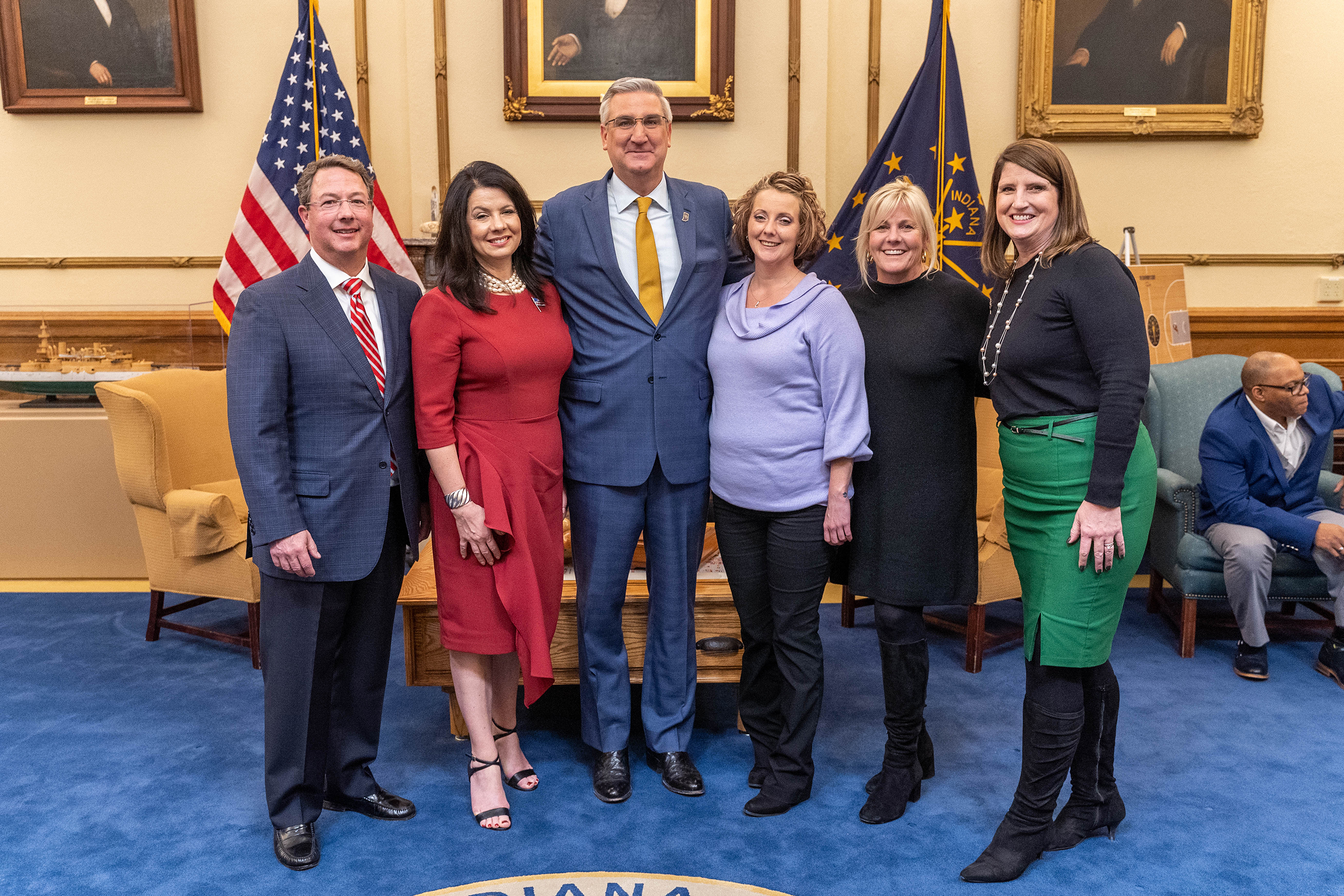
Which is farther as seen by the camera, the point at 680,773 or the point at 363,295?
the point at 680,773

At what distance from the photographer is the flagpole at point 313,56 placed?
419 centimetres

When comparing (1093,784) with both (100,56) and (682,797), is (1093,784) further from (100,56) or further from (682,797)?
(100,56)

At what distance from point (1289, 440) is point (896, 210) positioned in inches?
89.6

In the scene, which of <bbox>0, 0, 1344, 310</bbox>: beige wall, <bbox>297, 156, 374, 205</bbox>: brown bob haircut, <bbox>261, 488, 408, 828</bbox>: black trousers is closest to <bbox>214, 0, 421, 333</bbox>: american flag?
<bbox>0, 0, 1344, 310</bbox>: beige wall

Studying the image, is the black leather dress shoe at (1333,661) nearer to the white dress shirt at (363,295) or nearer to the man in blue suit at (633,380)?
the man in blue suit at (633,380)

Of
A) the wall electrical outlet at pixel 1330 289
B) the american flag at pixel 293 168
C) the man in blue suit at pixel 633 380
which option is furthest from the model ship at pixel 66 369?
the wall electrical outlet at pixel 1330 289

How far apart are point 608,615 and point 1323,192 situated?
14.2 feet

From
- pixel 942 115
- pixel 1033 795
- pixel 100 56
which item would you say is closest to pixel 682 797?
pixel 1033 795

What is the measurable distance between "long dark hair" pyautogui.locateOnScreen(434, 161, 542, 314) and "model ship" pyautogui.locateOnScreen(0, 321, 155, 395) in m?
2.71

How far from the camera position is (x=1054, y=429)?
2002 millimetres

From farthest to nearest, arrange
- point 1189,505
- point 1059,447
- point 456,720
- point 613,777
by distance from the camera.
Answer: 1. point 1189,505
2. point 456,720
3. point 613,777
4. point 1059,447

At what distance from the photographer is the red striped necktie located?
2176 millimetres

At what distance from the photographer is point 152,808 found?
245cm

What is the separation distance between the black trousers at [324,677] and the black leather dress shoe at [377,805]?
2cm
